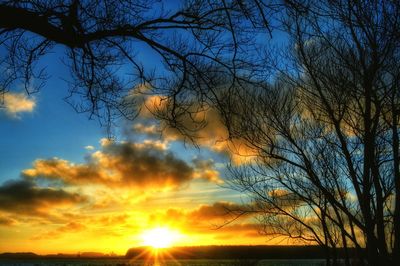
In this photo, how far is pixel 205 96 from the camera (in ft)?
21.1

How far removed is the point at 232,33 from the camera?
19.6 feet

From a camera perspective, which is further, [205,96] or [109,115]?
[109,115]

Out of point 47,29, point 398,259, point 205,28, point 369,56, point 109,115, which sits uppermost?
point 369,56

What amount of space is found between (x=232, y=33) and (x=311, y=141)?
7023mm

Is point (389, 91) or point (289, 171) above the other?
point (389, 91)

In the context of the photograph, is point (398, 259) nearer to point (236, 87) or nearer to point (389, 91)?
point (389, 91)

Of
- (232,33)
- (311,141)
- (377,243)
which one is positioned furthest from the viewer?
(311,141)

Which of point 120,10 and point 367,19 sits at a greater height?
point 367,19

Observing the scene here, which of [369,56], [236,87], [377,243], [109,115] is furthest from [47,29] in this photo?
[377,243]

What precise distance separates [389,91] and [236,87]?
3978 millimetres

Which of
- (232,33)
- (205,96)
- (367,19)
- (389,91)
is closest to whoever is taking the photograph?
(232,33)

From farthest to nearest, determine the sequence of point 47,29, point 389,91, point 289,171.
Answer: point 289,171, point 389,91, point 47,29

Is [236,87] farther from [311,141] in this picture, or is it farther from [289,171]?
[289,171]

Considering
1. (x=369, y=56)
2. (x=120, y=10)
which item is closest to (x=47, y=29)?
(x=120, y=10)
